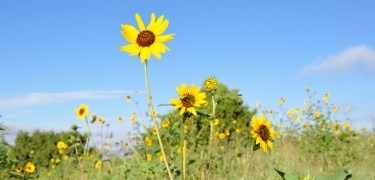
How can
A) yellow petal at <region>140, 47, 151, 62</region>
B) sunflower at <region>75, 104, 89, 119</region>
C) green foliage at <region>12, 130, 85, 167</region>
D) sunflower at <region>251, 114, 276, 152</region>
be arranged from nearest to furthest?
yellow petal at <region>140, 47, 151, 62</region> < sunflower at <region>251, 114, 276, 152</region> < sunflower at <region>75, 104, 89, 119</region> < green foliage at <region>12, 130, 85, 167</region>

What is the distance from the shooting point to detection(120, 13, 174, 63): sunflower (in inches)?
89.3

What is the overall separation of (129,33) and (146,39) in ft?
0.29

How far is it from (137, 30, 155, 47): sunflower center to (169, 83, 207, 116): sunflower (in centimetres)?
30

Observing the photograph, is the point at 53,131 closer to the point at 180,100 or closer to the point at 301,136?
the point at 301,136

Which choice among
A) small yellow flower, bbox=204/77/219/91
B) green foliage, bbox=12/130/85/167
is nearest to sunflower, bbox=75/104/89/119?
small yellow flower, bbox=204/77/219/91

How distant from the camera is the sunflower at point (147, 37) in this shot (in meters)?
2.27

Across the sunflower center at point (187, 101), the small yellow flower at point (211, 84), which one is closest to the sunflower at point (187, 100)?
the sunflower center at point (187, 101)

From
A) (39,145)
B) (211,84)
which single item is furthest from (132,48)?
(39,145)

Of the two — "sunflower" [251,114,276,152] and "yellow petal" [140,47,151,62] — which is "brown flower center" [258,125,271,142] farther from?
"yellow petal" [140,47,151,62]

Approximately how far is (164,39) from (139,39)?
12cm

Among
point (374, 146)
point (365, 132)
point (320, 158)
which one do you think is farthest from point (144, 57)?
point (365, 132)

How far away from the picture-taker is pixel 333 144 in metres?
8.38

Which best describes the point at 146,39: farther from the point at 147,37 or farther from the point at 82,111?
the point at 82,111

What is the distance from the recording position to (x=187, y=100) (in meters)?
2.33
